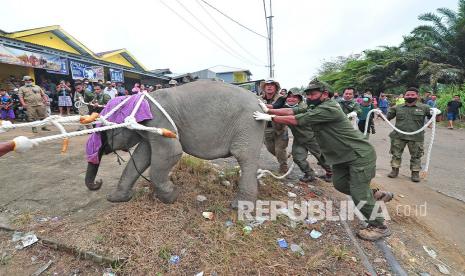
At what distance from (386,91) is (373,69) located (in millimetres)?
2521

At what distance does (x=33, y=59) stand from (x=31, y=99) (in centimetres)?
429

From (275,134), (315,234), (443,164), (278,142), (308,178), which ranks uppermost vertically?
(275,134)

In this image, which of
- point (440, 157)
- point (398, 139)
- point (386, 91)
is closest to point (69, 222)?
point (398, 139)

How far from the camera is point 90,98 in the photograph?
9.52 metres

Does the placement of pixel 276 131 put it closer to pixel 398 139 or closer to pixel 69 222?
pixel 398 139

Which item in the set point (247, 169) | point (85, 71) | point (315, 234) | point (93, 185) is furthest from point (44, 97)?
point (315, 234)

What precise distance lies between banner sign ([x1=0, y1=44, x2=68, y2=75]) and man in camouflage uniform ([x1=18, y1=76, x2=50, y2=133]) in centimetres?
302

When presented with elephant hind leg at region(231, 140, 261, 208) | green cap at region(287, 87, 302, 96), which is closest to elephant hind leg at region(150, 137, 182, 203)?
elephant hind leg at region(231, 140, 261, 208)

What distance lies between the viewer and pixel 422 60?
64.8 ft

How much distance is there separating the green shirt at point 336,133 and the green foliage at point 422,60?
1651 centimetres

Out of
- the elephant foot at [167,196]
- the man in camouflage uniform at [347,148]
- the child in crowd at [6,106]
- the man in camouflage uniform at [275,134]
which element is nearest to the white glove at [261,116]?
the man in camouflage uniform at [347,148]

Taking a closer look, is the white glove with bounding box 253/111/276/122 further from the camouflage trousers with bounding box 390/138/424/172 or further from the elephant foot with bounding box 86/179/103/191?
the camouflage trousers with bounding box 390/138/424/172

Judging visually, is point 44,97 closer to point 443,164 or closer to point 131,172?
point 131,172

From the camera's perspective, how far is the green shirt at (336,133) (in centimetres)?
335
